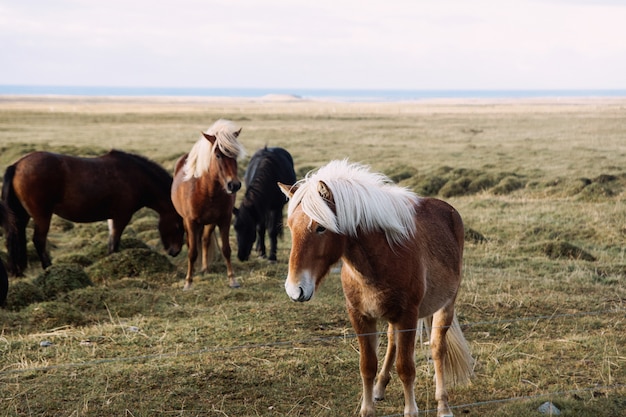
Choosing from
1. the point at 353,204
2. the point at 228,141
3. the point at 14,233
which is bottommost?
the point at 14,233

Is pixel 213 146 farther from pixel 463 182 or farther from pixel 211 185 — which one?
pixel 463 182

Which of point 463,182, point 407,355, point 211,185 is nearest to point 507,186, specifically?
point 463,182

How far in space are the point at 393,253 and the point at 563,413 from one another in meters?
1.89

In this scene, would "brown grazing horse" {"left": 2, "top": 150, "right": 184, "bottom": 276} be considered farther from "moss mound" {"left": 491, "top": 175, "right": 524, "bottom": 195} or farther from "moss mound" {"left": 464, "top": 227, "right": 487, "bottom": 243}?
"moss mound" {"left": 491, "top": 175, "right": 524, "bottom": 195}

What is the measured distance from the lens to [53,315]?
6.93 m

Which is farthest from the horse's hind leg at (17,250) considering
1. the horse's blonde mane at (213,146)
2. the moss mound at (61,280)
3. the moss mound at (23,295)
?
the horse's blonde mane at (213,146)

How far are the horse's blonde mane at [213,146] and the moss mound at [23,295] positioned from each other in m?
2.44

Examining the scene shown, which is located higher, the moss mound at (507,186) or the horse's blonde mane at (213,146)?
the horse's blonde mane at (213,146)

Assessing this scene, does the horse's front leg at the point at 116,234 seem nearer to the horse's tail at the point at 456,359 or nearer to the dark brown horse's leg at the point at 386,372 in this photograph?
the dark brown horse's leg at the point at 386,372

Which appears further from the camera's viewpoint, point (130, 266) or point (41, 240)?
point (41, 240)

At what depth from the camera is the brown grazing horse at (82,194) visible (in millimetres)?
9352

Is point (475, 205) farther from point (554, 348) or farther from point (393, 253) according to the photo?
point (393, 253)

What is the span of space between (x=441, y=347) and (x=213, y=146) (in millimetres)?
4800

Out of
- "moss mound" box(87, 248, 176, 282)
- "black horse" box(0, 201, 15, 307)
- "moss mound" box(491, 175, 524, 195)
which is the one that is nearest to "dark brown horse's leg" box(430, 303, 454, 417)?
"black horse" box(0, 201, 15, 307)
